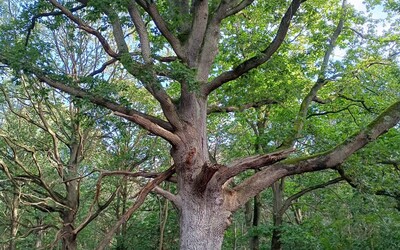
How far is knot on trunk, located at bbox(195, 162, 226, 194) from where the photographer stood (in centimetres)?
463

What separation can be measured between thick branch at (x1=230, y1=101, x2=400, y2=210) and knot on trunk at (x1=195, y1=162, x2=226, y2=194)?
2.11ft

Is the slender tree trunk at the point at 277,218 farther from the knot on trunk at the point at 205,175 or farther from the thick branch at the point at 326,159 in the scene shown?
the knot on trunk at the point at 205,175

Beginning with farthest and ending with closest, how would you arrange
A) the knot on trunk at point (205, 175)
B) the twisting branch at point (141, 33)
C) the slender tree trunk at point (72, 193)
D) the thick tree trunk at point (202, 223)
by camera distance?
the slender tree trunk at point (72, 193)
the twisting branch at point (141, 33)
the thick tree trunk at point (202, 223)
the knot on trunk at point (205, 175)

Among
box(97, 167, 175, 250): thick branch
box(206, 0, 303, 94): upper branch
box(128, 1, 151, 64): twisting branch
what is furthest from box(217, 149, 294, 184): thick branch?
box(128, 1, 151, 64): twisting branch

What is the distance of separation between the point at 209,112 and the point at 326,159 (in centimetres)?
292

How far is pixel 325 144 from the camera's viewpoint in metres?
7.62

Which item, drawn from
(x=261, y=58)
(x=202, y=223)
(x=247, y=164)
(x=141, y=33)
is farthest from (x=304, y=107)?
(x=141, y=33)

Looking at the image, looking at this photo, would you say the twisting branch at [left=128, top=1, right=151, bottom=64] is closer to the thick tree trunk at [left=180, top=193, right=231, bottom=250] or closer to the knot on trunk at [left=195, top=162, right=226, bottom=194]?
the knot on trunk at [left=195, top=162, right=226, bottom=194]

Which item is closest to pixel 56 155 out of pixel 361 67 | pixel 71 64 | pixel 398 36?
pixel 71 64

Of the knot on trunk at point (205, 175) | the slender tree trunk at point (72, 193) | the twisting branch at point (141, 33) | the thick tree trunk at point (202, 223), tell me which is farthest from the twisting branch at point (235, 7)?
the slender tree trunk at point (72, 193)

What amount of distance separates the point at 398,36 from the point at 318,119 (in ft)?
10.0

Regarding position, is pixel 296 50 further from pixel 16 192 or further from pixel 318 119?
pixel 16 192

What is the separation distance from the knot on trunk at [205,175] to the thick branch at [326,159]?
0.64 metres

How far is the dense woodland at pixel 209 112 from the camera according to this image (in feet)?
16.7
